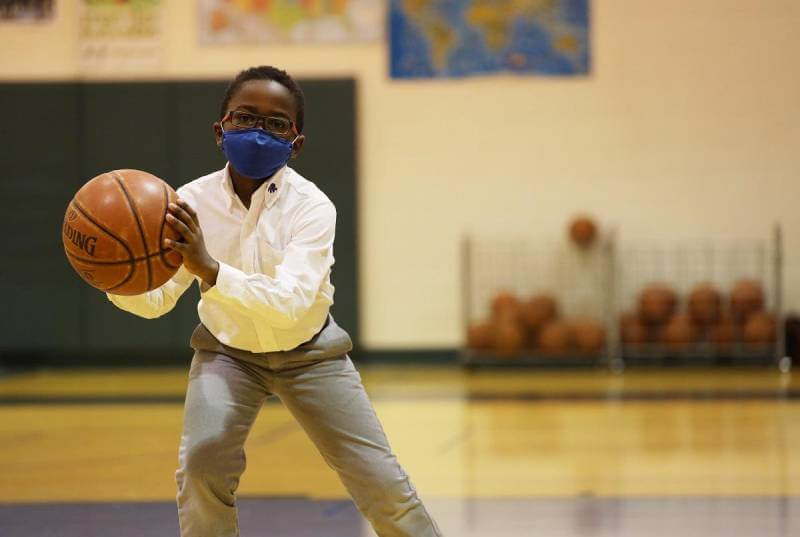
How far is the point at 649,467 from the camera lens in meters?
6.09

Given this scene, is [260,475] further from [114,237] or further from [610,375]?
[610,375]

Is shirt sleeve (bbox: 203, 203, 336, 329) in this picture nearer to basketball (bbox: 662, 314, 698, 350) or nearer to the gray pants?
the gray pants

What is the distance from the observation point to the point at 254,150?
10.9 ft

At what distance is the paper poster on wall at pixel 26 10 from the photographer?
11.7 m

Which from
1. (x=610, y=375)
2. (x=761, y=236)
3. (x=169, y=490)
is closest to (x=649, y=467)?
(x=169, y=490)

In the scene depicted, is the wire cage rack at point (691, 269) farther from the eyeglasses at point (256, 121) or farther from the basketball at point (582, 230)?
the eyeglasses at point (256, 121)

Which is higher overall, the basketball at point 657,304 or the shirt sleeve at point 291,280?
the shirt sleeve at point 291,280

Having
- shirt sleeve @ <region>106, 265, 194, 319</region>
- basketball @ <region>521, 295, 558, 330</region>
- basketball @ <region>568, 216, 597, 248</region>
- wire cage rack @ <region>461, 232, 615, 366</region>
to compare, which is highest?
shirt sleeve @ <region>106, 265, 194, 319</region>

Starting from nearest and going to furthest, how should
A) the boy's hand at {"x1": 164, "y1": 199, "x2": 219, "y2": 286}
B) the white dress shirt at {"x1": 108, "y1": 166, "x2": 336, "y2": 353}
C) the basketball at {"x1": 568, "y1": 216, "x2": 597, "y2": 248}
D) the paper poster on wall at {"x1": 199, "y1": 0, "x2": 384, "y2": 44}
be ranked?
the boy's hand at {"x1": 164, "y1": 199, "x2": 219, "y2": 286} → the white dress shirt at {"x1": 108, "y1": 166, "x2": 336, "y2": 353} → the basketball at {"x1": 568, "y1": 216, "x2": 597, "y2": 248} → the paper poster on wall at {"x1": 199, "y1": 0, "x2": 384, "y2": 44}

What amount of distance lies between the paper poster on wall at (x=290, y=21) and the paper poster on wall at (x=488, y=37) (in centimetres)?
28

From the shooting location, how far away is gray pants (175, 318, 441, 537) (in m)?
3.18

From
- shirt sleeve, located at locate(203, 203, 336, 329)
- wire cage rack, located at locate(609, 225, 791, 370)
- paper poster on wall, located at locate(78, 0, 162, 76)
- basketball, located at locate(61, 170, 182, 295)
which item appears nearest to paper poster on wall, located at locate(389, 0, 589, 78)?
wire cage rack, located at locate(609, 225, 791, 370)

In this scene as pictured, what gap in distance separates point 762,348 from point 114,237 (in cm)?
892

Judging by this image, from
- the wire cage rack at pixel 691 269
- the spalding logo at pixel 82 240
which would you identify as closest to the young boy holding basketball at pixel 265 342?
the spalding logo at pixel 82 240
